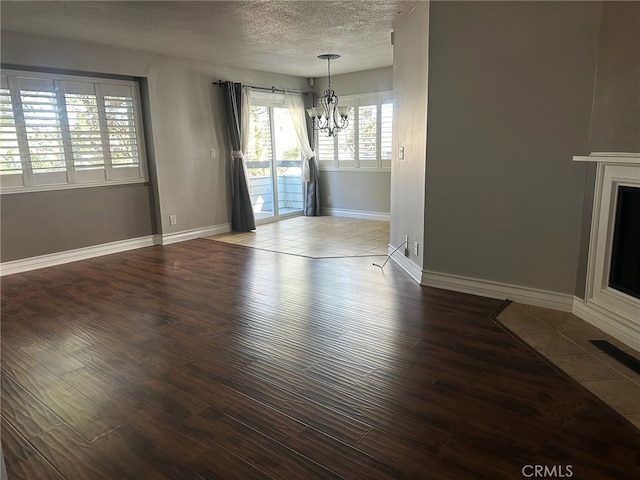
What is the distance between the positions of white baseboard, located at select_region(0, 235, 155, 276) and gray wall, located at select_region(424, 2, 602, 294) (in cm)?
401

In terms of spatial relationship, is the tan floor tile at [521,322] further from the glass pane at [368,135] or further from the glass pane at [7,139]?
the glass pane at [7,139]

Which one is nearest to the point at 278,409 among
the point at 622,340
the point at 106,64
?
the point at 622,340

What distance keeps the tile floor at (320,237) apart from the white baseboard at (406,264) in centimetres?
36

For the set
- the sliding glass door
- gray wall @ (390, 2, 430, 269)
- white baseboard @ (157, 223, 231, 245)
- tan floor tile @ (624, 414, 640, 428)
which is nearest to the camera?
tan floor tile @ (624, 414, 640, 428)

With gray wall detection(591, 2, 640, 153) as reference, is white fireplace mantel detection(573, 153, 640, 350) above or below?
below

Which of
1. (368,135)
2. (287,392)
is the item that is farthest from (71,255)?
(368,135)

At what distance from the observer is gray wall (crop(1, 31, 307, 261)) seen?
15.6 ft

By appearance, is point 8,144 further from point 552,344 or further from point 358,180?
point 552,344

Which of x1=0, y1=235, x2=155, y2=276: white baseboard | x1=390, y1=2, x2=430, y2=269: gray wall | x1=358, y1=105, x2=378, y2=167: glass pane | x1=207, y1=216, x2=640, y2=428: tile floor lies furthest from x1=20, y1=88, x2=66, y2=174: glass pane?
x1=358, y1=105, x2=378, y2=167: glass pane

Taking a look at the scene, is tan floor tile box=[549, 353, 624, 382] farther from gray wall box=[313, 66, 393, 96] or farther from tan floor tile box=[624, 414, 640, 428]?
gray wall box=[313, 66, 393, 96]

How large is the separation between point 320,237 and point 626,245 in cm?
400

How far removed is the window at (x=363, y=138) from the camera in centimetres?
723

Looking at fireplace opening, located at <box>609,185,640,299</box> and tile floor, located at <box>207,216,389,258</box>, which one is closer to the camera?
fireplace opening, located at <box>609,185,640,299</box>

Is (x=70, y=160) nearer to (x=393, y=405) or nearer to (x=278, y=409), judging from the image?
(x=278, y=409)
